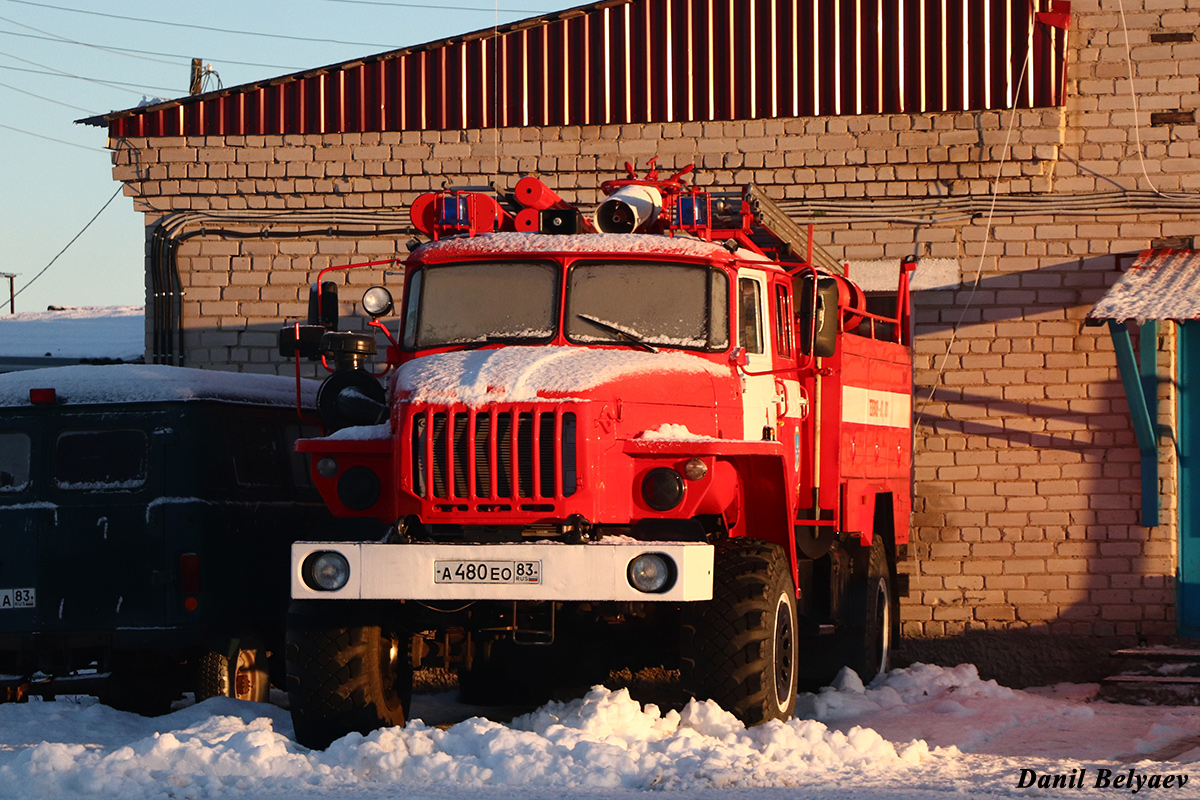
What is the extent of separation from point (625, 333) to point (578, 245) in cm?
56

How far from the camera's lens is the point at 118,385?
877cm

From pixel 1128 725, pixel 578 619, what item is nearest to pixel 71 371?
pixel 578 619

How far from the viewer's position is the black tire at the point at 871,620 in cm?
1015

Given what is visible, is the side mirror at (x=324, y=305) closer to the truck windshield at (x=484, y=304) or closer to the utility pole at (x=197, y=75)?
the truck windshield at (x=484, y=304)

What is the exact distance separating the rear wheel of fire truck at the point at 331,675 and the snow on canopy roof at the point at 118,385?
217 centimetres

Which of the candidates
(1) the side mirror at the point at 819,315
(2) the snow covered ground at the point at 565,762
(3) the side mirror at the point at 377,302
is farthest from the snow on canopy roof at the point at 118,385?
(1) the side mirror at the point at 819,315

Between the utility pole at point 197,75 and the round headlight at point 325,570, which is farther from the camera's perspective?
the utility pole at point 197,75

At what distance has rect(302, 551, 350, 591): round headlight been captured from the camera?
269 inches

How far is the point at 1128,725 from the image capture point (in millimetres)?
9062

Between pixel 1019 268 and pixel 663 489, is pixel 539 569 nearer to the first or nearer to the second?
pixel 663 489

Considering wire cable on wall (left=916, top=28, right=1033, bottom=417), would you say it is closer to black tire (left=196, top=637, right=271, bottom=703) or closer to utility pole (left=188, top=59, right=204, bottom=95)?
black tire (left=196, top=637, right=271, bottom=703)

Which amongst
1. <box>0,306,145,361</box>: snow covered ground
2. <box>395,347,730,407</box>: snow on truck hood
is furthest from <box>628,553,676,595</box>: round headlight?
<box>0,306,145,361</box>: snow covered ground

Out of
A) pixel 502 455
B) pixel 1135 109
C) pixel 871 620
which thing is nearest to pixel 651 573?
pixel 502 455

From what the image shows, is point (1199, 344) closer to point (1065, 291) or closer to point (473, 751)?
point (1065, 291)
